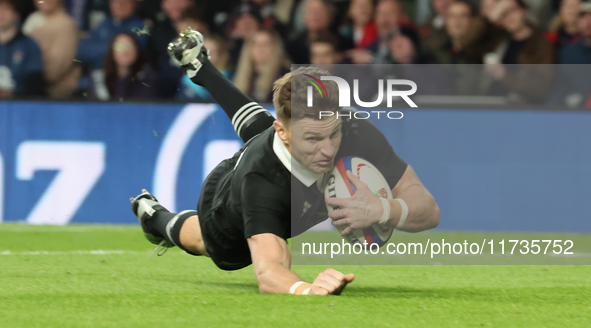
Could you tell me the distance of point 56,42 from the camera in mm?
8328

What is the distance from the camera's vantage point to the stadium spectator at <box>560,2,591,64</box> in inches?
307

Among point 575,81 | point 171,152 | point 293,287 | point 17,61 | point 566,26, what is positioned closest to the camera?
point 293,287

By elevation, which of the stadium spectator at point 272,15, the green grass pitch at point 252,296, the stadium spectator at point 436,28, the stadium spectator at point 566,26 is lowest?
the green grass pitch at point 252,296

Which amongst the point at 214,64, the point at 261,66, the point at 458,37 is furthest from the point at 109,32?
the point at 458,37

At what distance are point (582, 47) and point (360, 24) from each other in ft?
7.37

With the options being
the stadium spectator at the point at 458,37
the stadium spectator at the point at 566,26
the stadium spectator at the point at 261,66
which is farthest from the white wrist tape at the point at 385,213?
the stadium spectator at the point at 566,26

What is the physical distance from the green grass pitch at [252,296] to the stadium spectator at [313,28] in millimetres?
3443

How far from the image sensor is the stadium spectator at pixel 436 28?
26.7 ft

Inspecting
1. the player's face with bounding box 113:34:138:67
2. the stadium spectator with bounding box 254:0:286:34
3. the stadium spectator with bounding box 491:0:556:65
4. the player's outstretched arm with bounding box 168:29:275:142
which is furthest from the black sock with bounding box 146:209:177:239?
the stadium spectator with bounding box 491:0:556:65

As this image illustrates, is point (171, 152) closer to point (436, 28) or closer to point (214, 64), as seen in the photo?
point (214, 64)

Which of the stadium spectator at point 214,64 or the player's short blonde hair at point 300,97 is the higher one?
the stadium spectator at point 214,64

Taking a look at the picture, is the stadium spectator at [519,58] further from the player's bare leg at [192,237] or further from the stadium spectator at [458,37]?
the player's bare leg at [192,237]

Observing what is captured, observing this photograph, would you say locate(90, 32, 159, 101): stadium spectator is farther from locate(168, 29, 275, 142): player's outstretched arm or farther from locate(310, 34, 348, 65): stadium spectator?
locate(168, 29, 275, 142): player's outstretched arm

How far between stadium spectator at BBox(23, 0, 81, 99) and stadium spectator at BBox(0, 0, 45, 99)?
0.25 ft
